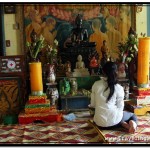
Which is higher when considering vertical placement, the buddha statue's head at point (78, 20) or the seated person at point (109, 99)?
the buddha statue's head at point (78, 20)

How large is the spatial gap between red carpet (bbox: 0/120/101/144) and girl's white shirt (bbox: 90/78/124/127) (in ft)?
0.76

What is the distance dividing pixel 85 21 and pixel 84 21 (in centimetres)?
2

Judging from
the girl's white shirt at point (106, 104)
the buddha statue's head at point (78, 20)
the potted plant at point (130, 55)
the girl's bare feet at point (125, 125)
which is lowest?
the girl's bare feet at point (125, 125)

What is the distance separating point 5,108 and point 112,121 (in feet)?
5.63

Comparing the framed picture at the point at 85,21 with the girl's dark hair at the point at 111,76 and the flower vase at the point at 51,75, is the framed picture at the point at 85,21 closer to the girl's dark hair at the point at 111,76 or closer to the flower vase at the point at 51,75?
the flower vase at the point at 51,75

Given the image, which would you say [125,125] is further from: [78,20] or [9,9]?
[9,9]

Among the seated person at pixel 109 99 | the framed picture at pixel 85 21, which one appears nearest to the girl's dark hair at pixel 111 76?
the seated person at pixel 109 99

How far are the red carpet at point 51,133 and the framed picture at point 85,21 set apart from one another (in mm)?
1996

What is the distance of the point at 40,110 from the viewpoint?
4410mm

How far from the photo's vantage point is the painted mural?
18.7ft

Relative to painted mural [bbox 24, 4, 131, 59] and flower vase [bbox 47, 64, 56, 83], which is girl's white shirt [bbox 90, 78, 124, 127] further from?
painted mural [bbox 24, 4, 131, 59]

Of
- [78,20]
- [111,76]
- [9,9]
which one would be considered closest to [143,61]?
[111,76]

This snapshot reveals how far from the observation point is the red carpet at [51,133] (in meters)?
3.54

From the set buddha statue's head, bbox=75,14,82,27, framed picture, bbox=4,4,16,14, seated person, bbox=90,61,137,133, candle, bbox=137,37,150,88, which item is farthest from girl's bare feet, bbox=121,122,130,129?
framed picture, bbox=4,4,16,14
